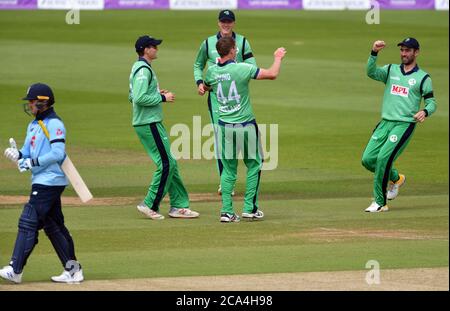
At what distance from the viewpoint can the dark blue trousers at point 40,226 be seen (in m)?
11.6

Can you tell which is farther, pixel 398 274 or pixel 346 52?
pixel 346 52

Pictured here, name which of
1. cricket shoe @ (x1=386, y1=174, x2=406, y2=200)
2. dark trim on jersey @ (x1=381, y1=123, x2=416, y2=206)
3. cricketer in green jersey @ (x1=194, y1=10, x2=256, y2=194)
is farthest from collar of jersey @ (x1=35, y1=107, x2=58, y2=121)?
cricket shoe @ (x1=386, y1=174, x2=406, y2=200)

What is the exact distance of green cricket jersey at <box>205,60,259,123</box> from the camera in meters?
15.0

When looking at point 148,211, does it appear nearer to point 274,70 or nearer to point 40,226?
point 274,70

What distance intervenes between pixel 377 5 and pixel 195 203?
30.7m

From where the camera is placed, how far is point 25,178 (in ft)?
61.4

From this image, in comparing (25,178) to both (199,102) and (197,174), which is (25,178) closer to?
(197,174)

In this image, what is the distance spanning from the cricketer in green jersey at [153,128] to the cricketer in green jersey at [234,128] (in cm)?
60

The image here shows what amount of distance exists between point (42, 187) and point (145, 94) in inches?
147

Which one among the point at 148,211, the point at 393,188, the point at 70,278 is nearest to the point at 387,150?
the point at 393,188

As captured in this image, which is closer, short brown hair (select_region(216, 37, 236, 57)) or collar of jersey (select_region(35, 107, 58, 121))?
collar of jersey (select_region(35, 107, 58, 121))

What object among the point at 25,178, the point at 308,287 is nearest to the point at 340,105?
the point at 25,178

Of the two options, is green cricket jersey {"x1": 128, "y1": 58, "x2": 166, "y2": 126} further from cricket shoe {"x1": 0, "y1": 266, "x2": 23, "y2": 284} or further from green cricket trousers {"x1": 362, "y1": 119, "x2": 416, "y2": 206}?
cricket shoe {"x1": 0, "y1": 266, "x2": 23, "y2": 284}

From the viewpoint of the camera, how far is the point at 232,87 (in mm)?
15102
